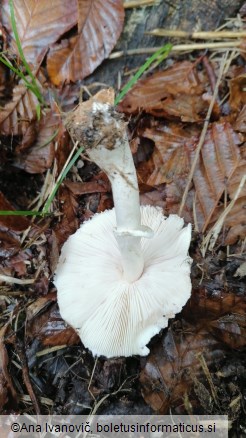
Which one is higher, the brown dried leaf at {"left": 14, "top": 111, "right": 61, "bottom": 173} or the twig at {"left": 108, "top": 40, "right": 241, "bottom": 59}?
the twig at {"left": 108, "top": 40, "right": 241, "bottom": 59}

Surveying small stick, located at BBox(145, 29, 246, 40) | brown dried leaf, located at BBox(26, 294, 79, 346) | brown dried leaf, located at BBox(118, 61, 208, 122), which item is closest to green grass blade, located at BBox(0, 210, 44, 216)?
brown dried leaf, located at BBox(26, 294, 79, 346)

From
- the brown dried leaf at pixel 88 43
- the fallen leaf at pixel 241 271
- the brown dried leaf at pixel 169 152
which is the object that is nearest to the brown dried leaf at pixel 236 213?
the fallen leaf at pixel 241 271

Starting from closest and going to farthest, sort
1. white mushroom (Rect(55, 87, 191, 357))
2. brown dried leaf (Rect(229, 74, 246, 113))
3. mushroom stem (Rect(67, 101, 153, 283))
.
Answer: mushroom stem (Rect(67, 101, 153, 283))
white mushroom (Rect(55, 87, 191, 357))
brown dried leaf (Rect(229, 74, 246, 113))

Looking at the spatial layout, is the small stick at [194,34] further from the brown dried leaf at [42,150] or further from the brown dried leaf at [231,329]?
the brown dried leaf at [231,329]

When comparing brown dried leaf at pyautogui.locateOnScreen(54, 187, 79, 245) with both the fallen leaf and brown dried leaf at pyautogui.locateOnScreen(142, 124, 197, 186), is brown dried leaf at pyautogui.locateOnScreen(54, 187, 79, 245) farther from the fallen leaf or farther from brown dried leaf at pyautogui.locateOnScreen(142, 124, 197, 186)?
the fallen leaf

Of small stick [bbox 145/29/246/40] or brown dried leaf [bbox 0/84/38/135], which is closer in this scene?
brown dried leaf [bbox 0/84/38/135]

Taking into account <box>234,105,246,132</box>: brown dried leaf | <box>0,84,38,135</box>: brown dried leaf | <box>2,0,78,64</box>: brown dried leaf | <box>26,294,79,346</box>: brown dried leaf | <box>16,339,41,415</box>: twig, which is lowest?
<box>16,339,41,415</box>: twig

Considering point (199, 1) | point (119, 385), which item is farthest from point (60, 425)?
point (199, 1)

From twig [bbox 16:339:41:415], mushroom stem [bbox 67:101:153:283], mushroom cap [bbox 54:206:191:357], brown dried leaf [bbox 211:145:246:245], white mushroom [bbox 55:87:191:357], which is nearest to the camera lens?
mushroom stem [bbox 67:101:153:283]
